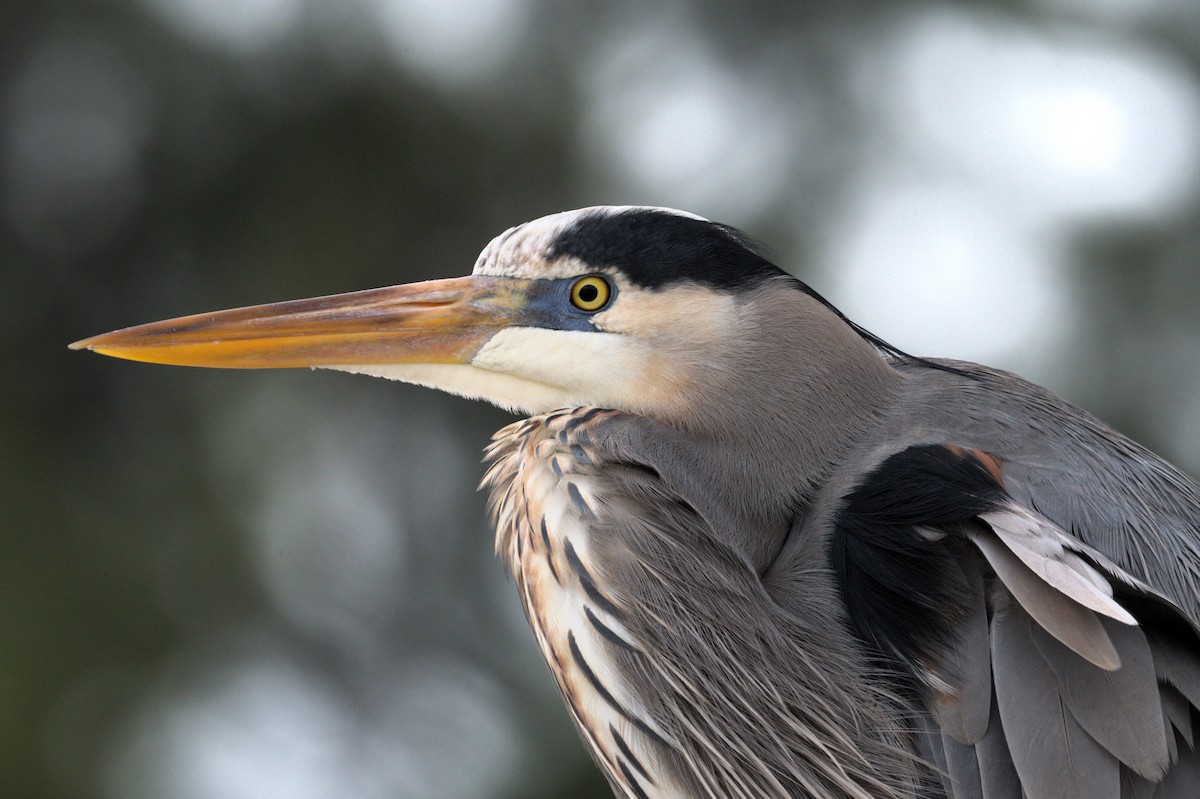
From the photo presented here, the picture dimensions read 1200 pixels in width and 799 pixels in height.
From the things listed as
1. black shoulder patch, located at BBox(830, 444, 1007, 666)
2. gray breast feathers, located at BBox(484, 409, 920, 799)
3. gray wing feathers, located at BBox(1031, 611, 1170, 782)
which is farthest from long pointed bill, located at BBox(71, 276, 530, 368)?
gray wing feathers, located at BBox(1031, 611, 1170, 782)

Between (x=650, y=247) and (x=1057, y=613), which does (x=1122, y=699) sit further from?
(x=650, y=247)

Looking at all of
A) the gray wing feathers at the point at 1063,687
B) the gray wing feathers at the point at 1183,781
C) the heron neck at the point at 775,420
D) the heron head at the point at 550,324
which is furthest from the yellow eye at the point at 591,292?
the gray wing feathers at the point at 1183,781

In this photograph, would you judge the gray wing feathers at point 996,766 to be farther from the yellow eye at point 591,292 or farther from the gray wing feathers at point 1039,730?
the yellow eye at point 591,292

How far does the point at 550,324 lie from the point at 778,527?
1.05 feet

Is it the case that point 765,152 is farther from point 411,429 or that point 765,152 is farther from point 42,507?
point 42,507

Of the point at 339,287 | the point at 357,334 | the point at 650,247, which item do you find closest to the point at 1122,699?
the point at 650,247

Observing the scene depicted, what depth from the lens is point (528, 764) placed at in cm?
309

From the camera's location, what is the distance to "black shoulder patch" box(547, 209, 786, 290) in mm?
1185

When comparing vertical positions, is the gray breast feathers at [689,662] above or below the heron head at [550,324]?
below

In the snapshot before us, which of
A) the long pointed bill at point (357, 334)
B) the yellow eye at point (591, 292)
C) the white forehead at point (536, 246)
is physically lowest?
the long pointed bill at point (357, 334)

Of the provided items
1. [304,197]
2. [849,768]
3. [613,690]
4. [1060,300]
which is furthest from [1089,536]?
[304,197]

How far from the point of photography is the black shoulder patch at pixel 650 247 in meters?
1.18

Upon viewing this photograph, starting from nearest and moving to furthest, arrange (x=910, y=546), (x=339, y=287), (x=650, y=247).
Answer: (x=910, y=546) < (x=650, y=247) < (x=339, y=287)

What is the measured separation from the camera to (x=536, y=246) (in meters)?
1.22
